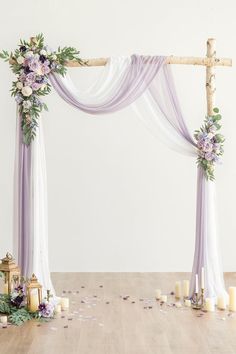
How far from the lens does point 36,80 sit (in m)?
6.14

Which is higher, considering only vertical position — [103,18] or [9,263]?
[103,18]

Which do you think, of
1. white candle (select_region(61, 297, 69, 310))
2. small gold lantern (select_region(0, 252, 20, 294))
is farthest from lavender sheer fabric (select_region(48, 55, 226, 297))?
small gold lantern (select_region(0, 252, 20, 294))

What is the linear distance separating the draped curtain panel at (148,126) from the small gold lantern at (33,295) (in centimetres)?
27

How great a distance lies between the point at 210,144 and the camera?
6.32 meters

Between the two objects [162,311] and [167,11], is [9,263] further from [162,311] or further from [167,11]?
[167,11]

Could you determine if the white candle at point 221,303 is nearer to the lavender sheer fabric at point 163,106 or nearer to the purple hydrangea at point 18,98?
the lavender sheer fabric at point 163,106

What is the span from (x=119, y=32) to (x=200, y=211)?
2.81 m

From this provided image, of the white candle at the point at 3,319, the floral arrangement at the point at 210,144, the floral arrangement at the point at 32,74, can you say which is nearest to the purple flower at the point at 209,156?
the floral arrangement at the point at 210,144

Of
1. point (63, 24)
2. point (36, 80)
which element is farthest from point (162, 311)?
A: point (63, 24)

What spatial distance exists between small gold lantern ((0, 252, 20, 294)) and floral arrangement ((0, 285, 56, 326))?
0.06 meters

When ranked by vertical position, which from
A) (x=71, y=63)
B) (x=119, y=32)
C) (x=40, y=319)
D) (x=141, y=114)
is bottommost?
(x=40, y=319)

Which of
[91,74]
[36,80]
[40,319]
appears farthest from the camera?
[91,74]

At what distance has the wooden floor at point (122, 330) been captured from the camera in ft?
16.1

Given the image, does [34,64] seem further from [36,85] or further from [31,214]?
[31,214]
